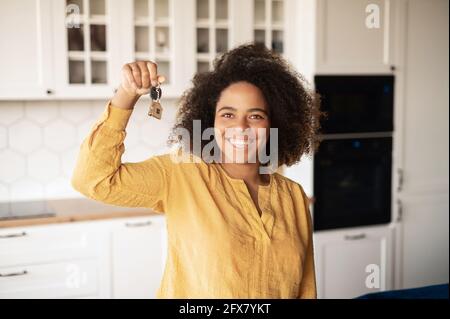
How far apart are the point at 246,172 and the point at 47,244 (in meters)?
1.36

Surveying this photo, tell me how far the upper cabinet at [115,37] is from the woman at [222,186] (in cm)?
127

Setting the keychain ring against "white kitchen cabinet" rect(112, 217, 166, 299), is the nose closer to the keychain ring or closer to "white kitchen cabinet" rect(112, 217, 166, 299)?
the keychain ring

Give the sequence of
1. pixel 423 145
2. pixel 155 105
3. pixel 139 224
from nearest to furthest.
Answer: pixel 155 105
pixel 139 224
pixel 423 145

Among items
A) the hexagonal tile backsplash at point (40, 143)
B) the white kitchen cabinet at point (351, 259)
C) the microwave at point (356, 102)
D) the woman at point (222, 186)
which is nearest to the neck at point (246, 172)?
the woman at point (222, 186)

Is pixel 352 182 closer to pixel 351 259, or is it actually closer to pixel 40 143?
pixel 351 259

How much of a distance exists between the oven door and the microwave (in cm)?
7

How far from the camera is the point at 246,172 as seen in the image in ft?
3.67

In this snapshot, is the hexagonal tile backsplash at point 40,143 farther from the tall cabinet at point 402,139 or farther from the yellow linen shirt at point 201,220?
the yellow linen shirt at point 201,220

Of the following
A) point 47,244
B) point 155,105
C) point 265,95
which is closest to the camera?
point 155,105

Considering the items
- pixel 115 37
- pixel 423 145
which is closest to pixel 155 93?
pixel 115 37

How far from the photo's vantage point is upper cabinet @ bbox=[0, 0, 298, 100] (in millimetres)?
2254

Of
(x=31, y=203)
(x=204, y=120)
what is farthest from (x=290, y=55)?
(x=204, y=120)

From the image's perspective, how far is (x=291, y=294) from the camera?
1.03 metres

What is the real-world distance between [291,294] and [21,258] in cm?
147
